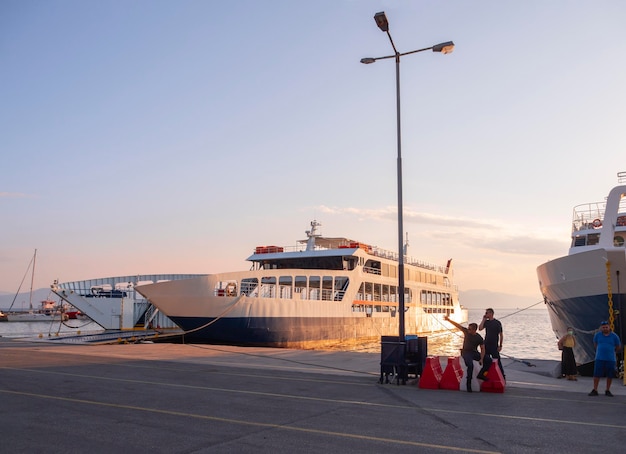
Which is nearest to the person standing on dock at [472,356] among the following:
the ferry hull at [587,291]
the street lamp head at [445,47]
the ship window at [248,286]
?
the ferry hull at [587,291]

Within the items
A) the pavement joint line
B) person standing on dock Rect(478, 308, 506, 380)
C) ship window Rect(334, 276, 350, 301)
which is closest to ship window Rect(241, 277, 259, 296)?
ship window Rect(334, 276, 350, 301)

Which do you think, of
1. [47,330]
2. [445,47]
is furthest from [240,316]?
[47,330]

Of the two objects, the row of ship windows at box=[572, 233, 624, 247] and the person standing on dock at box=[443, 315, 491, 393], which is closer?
the person standing on dock at box=[443, 315, 491, 393]

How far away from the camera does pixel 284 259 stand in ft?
122

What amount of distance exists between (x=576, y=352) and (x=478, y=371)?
7507 millimetres

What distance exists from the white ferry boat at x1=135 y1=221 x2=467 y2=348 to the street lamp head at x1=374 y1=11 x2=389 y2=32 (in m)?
18.0

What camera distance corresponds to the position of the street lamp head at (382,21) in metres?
12.2

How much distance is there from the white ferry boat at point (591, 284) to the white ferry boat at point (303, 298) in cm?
1469

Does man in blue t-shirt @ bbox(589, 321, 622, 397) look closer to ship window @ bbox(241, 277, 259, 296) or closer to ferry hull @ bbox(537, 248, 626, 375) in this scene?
ferry hull @ bbox(537, 248, 626, 375)

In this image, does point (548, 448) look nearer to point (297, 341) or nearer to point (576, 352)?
point (576, 352)

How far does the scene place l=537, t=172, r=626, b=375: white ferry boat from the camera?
14.3 m

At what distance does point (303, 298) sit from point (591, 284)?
67.0 ft

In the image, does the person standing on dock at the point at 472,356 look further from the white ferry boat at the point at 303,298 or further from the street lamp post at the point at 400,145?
the white ferry boat at the point at 303,298

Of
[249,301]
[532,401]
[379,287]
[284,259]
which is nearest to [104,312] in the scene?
[284,259]
